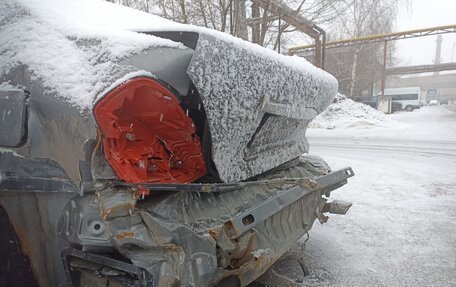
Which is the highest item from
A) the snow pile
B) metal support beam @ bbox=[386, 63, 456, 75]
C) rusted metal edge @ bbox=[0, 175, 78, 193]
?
metal support beam @ bbox=[386, 63, 456, 75]

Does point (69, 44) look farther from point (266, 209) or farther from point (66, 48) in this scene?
point (266, 209)

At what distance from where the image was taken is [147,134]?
160cm

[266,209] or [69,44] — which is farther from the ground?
[69,44]

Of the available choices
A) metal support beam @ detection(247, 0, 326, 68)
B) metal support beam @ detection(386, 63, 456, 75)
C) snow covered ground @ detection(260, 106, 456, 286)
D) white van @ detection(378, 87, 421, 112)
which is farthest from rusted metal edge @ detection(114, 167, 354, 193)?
metal support beam @ detection(386, 63, 456, 75)

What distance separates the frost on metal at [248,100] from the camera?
1.66 m

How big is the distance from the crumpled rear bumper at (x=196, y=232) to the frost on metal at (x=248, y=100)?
0.66ft

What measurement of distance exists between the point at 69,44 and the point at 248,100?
868mm

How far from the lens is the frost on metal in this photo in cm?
166

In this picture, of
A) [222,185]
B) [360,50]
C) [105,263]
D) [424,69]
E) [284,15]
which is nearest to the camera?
[105,263]

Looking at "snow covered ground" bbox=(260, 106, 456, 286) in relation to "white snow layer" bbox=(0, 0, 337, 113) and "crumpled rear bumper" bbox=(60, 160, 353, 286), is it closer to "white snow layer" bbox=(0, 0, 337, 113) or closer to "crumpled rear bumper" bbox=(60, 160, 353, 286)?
"crumpled rear bumper" bbox=(60, 160, 353, 286)

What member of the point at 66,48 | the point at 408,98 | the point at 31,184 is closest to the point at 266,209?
the point at 31,184

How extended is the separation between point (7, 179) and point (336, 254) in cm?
267

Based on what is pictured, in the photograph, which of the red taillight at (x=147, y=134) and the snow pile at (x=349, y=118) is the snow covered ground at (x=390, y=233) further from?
the snow pile at (x=349, y=118)

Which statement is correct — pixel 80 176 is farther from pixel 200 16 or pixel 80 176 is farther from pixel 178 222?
pixel 200 16
